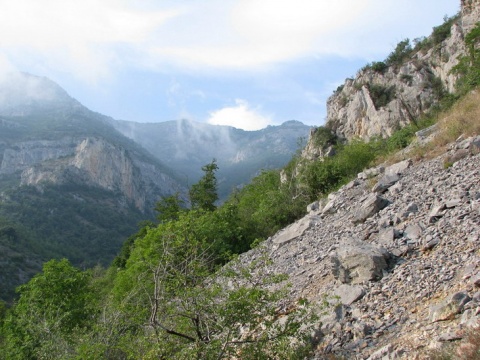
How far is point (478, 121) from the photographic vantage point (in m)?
16.1

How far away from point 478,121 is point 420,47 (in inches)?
1486

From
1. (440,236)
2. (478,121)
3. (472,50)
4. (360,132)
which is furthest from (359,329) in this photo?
(360,132)

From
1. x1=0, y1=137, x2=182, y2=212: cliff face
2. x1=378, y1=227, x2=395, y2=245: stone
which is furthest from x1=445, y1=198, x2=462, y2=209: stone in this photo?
x1=0, y1=137, x2=182, y2=212: cliff face

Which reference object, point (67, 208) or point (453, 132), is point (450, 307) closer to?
point (453, 132)

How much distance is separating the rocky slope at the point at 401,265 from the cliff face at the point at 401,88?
91.8 feet

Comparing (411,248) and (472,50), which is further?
(472,50)

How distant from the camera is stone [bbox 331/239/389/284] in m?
9.43

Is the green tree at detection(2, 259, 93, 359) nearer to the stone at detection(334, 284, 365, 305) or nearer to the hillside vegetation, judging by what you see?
the hillside vegetation

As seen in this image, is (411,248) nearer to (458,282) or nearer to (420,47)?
(458,282)

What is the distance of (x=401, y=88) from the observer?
1790 inches

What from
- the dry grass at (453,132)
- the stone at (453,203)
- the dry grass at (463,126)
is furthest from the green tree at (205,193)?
the stone at (453,203)

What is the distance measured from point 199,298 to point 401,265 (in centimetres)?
456

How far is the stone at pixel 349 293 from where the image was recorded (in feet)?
29.1

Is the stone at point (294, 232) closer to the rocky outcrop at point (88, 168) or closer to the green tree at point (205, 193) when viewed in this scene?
the green tree at point (205, 193)
